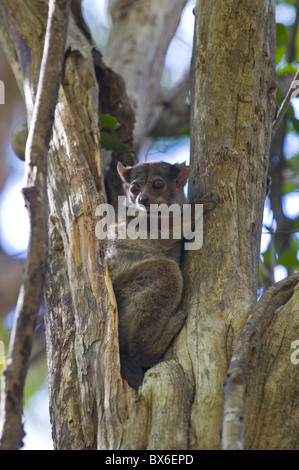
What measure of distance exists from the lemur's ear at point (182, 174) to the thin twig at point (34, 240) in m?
2.49

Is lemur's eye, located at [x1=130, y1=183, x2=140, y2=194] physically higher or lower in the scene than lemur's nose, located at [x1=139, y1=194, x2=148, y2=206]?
higher

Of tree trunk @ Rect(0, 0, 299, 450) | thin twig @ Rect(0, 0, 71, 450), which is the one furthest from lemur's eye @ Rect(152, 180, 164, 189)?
thin twig @ Rect(0, 0, 71, 450)

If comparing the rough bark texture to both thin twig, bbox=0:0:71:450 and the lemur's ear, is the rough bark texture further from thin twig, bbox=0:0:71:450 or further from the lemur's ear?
thin twig, bbox=0:0:71:450

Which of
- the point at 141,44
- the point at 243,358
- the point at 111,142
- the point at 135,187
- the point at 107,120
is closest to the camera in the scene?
the point at 243,358

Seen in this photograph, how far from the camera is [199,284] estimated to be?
142 inches

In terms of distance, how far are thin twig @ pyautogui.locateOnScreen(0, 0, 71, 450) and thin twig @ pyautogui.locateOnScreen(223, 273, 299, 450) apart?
900mm

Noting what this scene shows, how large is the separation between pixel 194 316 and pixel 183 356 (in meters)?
0.31

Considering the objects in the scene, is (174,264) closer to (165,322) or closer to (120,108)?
(165,322)

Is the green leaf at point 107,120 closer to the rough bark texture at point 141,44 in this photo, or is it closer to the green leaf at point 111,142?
the green leaf at point 111,142

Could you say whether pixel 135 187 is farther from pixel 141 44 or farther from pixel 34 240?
pixel 34 240

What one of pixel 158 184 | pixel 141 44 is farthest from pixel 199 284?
pixel 141 44

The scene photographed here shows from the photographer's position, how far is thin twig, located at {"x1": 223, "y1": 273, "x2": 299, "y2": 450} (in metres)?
2.48

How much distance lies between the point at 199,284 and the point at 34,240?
148 centimetres
